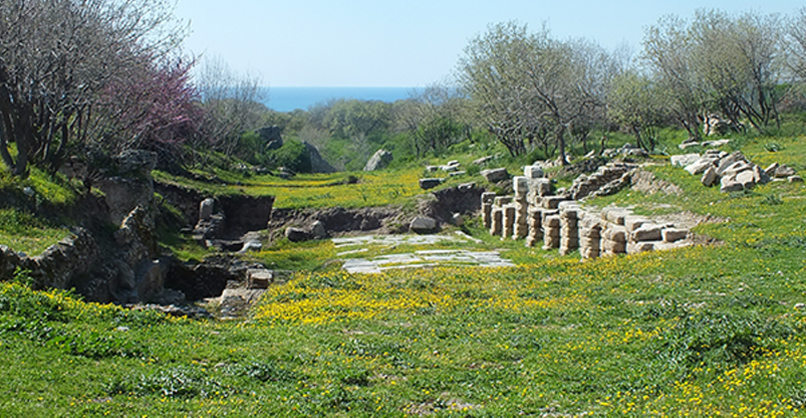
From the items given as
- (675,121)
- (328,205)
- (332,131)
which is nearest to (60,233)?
(328,205)

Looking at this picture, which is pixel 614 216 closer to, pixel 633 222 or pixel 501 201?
pixel 633 222

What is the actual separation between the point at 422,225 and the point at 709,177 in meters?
11.3

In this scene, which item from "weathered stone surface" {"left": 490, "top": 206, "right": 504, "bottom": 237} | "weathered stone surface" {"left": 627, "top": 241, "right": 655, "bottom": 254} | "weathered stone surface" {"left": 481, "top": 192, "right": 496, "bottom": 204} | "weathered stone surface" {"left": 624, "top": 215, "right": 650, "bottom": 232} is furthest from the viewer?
"weathered stone surface" {"left": 481, "top": 192, "right": 496, "bottom": 204}

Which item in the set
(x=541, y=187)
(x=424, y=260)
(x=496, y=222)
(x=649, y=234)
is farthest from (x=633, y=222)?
(x=496, y=222)

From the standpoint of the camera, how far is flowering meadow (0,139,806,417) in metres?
6.71

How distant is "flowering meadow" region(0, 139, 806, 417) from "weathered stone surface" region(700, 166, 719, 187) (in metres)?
6.97

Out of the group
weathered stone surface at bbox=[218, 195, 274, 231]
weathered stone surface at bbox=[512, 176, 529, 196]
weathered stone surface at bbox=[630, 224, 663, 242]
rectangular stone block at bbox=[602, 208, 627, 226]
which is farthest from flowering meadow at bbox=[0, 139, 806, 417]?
weathered stone surface at bbox=[218, 195, 274, 231]

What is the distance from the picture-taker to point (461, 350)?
9203mm

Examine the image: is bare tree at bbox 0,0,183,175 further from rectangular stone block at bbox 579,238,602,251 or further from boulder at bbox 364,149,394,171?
boulder at bbox 364,149,394,171

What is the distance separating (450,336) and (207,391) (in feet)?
12.9

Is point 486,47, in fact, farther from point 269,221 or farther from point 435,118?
point 435,118

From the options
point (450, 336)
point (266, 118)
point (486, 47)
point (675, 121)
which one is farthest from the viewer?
point (266, 118)

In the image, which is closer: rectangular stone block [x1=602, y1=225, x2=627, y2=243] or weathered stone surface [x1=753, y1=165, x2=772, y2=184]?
rectangular stone block [x1=602, y1=225, x2=627, y2=243]

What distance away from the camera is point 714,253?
13.7 m
